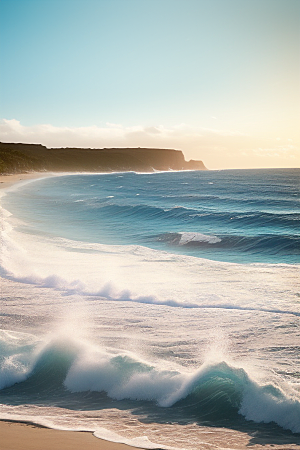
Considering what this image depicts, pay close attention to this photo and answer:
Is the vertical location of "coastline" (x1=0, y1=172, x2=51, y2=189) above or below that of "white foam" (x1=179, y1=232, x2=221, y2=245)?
above

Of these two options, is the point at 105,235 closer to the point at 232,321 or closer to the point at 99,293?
the point at 99,293

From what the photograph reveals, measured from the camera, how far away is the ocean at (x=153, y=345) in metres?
4.38

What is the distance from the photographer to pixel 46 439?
12.5 ft

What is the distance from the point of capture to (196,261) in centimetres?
1415

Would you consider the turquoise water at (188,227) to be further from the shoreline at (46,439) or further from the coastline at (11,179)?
the coastline at (11,179)

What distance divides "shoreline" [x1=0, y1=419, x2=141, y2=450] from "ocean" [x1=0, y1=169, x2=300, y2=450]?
16cm

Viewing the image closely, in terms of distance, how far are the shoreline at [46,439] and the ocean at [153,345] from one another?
156 mm

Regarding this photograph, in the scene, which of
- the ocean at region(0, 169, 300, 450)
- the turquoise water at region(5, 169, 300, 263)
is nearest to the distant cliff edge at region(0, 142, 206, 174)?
the turquoise water at region(5, 169, 300, 263)

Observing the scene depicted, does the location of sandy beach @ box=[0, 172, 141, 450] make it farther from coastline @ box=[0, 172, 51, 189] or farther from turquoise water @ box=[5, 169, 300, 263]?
coastline @ box=[0, 172, 51, 189]

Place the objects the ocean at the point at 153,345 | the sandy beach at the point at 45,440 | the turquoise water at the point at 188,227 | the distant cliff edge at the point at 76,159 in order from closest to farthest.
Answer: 1. the sandy beach at the point at 45,440
2. the ocean at the point at 153,345
3. the turquoise water at the point at 188,227
4. the distant cliff edge at the point at 76,159

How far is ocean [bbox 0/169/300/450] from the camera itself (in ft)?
14.4

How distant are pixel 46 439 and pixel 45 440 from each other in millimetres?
24

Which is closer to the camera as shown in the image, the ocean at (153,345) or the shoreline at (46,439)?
the shoreline at (46,439)

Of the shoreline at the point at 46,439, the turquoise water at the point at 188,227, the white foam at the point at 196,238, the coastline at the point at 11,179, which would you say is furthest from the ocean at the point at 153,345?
the coastline at the point at 11,179
